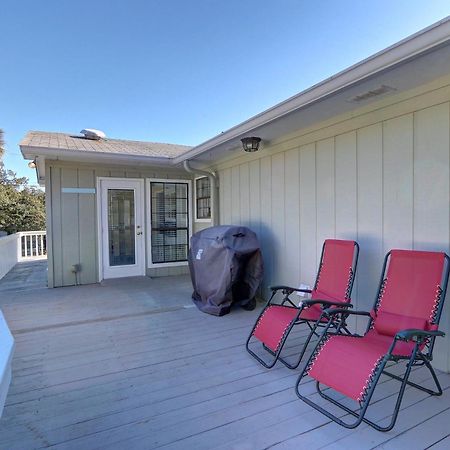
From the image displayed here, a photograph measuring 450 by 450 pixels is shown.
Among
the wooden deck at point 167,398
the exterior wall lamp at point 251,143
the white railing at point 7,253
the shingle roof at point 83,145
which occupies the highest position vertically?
the shingle roof at point 83,145

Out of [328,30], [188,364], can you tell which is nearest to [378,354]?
[188,364]

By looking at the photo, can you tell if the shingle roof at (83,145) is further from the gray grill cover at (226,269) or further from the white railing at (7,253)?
the white railing at (7,253)

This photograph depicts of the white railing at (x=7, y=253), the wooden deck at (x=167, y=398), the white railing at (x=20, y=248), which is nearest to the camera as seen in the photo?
the wooden deck at (x=167, y=398)

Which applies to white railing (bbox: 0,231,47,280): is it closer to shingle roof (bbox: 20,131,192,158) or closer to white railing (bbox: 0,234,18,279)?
white railing (bbox: 0,234,18,279)

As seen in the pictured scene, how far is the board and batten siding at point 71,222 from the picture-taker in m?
5.59

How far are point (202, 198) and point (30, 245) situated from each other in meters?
6.55

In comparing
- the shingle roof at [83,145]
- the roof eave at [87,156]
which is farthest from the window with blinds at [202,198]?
the roof eave at [87,156]

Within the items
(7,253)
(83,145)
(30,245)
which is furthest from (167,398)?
(30,245)

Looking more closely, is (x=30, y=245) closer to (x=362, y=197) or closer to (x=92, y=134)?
(x=92, y=134)

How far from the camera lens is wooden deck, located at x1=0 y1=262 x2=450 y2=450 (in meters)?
1.72

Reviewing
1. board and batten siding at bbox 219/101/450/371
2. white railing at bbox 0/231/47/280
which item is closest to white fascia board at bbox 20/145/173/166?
board and batten siding at bbox 219/101/450/371

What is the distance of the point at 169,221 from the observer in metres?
6.74

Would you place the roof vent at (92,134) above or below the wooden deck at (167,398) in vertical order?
above

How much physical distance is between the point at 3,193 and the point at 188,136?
8.81 metres
